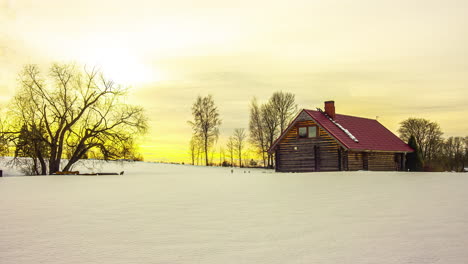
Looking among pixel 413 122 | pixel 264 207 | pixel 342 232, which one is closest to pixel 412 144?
pixel 413 122

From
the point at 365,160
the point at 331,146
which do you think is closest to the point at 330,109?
the point at 331,146

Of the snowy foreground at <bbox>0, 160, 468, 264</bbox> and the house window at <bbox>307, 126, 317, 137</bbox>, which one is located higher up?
the house window at <bbox>307, 126, 317, 137</bbox>

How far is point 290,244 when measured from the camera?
7.17m

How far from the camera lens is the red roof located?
37.2 metres

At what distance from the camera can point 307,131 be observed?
3909 cm

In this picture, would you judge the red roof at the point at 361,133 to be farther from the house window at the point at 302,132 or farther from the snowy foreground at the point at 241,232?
the snowy foreground at the point at 241,232

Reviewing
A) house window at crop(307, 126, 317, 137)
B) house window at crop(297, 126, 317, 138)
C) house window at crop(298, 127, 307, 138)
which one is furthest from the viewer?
house window at crop(298, 127, 307, 138)

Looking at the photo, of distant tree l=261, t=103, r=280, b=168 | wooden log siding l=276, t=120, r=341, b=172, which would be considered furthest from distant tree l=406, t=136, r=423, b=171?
distant tree l=261, t=103, r=280, b=168

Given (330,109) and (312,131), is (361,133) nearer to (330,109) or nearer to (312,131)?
(330,109)

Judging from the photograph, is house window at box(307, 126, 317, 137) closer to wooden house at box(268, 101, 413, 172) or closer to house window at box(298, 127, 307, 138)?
wooden house at box(268, 101, 413, 172)

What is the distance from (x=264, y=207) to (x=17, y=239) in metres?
6.77

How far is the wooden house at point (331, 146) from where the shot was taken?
37.0 metres

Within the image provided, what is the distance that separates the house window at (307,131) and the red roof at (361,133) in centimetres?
112

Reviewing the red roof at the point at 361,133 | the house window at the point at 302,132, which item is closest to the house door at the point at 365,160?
the red roof at the point at 361,133
